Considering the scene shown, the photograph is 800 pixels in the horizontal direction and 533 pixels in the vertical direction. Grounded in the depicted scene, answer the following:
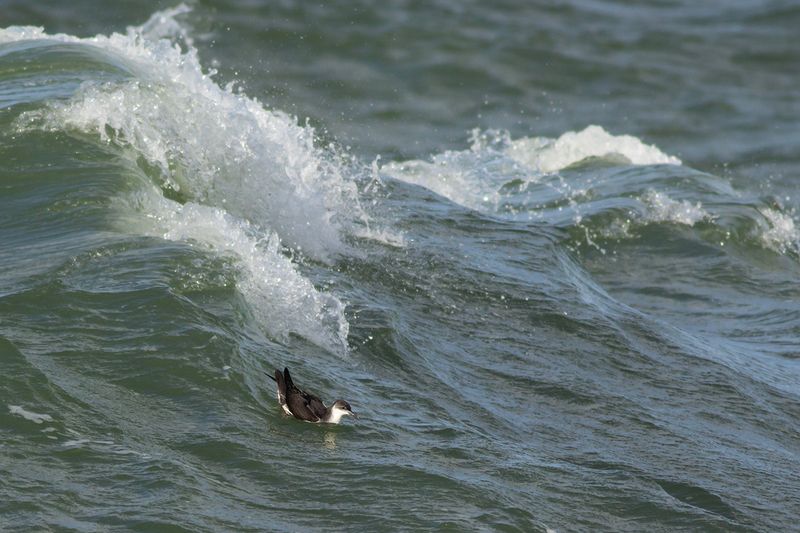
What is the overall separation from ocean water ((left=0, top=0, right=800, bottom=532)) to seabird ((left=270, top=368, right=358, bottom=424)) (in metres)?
0.07

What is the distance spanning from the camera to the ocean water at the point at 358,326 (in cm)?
575

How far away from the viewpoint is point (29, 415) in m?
5.86

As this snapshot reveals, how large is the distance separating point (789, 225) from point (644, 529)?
26.6 ft

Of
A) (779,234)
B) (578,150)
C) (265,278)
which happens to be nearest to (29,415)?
(265,278)

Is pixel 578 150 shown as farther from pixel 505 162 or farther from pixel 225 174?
pixel 225 174

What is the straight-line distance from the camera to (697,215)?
42.6 feet

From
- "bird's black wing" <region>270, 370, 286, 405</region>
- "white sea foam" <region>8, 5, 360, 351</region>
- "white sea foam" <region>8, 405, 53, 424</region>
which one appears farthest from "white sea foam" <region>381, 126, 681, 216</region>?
"white sea foam" <region>8, 405, 53, 424</region>

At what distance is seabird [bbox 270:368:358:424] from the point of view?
6242 mm

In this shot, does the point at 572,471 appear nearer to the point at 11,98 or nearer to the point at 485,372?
the point at 485,372

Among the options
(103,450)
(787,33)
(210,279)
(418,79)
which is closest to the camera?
(103,450)

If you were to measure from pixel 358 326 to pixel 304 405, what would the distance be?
1.61 metres

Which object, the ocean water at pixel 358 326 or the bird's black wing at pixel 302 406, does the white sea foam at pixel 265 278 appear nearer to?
the ocean water at pixel 358 326

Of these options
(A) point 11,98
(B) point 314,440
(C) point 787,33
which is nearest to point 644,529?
(B) point 314,440

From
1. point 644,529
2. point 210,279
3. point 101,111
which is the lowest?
point 644,529
